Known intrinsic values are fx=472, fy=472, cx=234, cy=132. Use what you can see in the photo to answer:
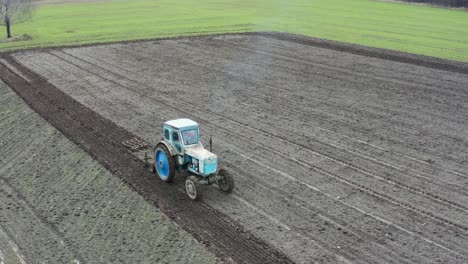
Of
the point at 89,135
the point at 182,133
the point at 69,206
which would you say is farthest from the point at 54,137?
the point at 182,133

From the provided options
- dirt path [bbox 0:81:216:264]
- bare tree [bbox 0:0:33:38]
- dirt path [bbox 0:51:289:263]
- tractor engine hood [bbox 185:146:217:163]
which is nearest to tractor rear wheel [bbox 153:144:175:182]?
dirt path [bbox 0:51:289:263]

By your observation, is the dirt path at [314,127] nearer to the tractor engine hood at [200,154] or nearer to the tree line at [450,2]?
the tractor engine hood at [200,154]

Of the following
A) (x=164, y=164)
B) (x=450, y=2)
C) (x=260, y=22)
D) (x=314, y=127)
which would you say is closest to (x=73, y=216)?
(x=164, y=164)

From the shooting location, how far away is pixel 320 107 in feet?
80.7

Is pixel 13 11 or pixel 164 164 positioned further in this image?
pixel 13 11

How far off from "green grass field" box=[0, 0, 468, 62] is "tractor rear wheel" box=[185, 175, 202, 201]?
27.6m

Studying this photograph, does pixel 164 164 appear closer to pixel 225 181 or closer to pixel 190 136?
pixel 190 136

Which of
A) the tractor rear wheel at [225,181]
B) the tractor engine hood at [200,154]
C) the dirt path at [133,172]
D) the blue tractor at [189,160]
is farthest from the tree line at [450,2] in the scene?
the tractor engine hood at [200,154]

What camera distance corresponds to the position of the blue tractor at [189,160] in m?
15.0

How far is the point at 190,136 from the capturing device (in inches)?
620

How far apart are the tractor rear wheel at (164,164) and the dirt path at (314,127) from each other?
1579 millimetres

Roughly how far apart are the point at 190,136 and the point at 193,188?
5.94ft

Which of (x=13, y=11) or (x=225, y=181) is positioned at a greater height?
(x=13, y=11)

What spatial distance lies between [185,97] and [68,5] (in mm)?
50557
